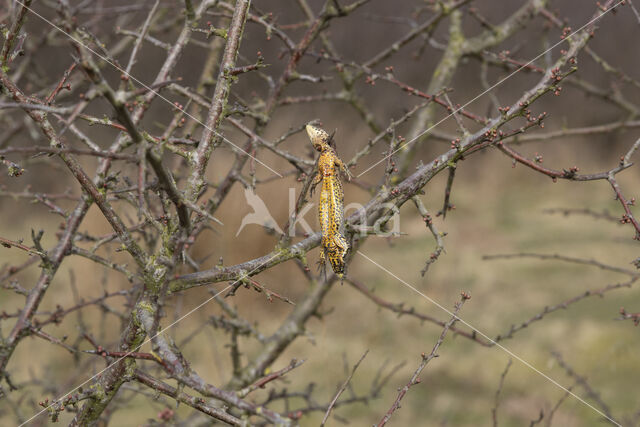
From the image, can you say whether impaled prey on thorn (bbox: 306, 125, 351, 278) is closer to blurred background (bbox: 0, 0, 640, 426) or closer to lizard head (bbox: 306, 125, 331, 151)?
lizard head (bbox: 306, 125, 331, 151)

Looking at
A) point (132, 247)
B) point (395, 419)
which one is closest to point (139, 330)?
point (132, 247)

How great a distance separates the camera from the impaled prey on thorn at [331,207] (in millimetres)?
969

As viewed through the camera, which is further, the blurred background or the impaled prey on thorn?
the blurred background

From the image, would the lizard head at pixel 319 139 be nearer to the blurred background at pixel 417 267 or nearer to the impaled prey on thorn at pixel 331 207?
the impaled prey on thorn at pixel 331 207

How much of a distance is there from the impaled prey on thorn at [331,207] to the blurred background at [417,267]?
959 mm

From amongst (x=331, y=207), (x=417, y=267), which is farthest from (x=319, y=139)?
(x=417, y=267)

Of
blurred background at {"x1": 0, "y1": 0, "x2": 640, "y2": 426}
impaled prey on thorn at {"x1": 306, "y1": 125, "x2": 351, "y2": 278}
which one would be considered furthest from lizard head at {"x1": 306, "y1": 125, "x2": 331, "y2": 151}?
blurred background at {"x1": 0, "y1": 0, "x2": 640, "y2": 426}

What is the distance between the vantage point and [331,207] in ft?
3.19

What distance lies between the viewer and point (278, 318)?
14.4ft

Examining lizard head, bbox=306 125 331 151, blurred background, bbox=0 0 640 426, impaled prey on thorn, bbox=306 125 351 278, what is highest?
blurred background, bbox=0 0 640 426

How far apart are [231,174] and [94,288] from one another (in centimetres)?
357

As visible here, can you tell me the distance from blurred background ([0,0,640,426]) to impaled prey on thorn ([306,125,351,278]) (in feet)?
3.15

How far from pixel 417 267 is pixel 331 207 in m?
3.89

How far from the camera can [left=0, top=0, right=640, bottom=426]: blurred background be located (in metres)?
3.16
